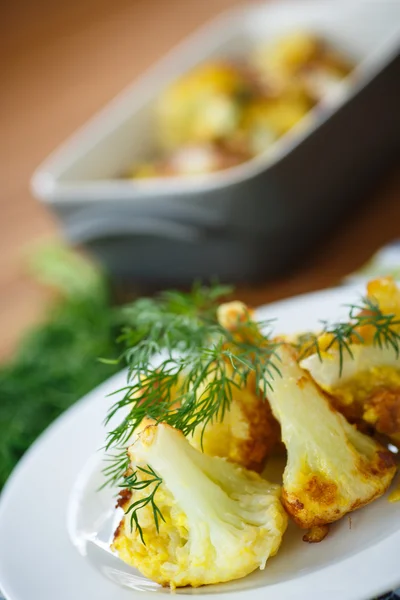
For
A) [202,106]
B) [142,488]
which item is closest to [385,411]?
[142,488]

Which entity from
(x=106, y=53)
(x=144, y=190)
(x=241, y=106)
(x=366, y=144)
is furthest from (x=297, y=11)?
(x=106, y=53)

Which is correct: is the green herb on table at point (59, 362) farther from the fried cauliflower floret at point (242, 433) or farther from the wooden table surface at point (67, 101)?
the fried cauliflower floret at point (242, 433)

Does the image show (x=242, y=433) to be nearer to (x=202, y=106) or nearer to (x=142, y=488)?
(x=142, y=488)

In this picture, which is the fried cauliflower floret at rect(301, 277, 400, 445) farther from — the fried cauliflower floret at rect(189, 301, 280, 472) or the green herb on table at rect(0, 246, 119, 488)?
the green herb on table at rect(0, 246, 119, 488)

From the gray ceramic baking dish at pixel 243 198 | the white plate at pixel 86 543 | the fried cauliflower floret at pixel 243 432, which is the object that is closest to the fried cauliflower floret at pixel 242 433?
the fried cauliflower floret at pixel 243 432

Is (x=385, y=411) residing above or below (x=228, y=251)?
below

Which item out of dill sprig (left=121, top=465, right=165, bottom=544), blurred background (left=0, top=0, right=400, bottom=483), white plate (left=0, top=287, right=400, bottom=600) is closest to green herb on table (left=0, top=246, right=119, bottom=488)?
blurred background (left=0, top=0, right=400, bottom=483)

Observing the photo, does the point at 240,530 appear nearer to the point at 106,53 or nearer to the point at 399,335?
the point at 399,335
